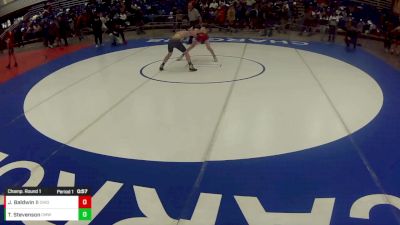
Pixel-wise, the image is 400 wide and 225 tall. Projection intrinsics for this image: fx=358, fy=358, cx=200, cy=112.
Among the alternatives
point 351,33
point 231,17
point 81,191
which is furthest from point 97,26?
point 81,191

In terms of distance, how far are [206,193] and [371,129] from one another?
9.51ft

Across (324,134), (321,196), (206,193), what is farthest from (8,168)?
(324,134)

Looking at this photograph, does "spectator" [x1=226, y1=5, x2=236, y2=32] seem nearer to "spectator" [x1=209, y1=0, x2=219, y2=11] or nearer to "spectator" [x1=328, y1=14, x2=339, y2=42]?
"spectator" [x1=209, y1=0, x2=219, y2=11]

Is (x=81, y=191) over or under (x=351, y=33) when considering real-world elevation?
over

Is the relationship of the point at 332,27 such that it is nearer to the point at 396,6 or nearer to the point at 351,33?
the point at 351,33

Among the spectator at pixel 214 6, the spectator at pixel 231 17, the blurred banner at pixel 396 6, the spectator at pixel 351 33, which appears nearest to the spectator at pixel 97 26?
the spectator at pixel 231 17

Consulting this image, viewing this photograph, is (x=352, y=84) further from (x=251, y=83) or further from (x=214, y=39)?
(x=214, y=39)

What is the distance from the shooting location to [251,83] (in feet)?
24.4
